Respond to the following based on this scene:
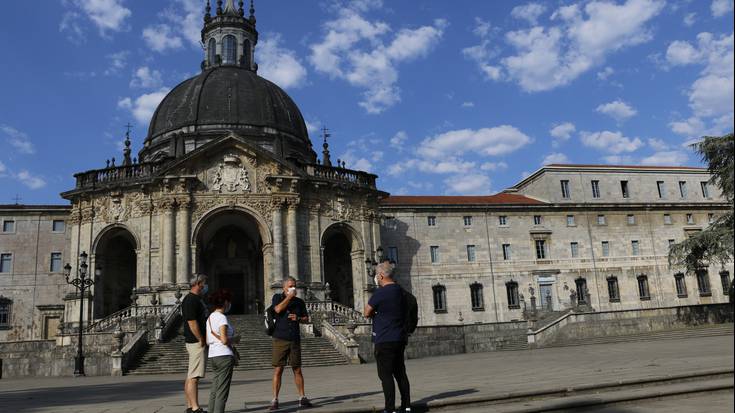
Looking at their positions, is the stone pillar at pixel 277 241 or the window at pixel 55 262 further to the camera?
the window at pixel 55 262

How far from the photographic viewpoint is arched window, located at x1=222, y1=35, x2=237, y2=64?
1951 inches

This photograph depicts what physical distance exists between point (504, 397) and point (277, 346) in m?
3.58

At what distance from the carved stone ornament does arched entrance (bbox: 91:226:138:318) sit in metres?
6.22

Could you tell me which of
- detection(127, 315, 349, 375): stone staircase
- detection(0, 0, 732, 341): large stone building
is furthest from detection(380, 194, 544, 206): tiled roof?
detection(127, 315, 349, 375): stone staircase

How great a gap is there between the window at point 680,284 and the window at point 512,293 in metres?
14.4

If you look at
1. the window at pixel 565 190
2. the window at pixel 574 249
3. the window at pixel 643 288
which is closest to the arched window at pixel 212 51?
the window at pixel 565 190

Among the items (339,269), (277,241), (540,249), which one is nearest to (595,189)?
(540,249)

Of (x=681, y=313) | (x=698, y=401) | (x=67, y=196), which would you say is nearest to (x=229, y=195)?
(x=67, y=196)

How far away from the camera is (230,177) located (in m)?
35.4

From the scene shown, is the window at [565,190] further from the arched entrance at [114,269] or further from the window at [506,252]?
the arched entrance at [114,269]

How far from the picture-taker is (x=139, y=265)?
34594mm

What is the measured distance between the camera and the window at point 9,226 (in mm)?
42219

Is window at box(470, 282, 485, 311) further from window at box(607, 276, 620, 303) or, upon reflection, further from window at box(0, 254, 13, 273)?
window at box(0, 254, 13, 273)

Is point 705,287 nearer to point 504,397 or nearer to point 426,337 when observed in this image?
point 426,337
